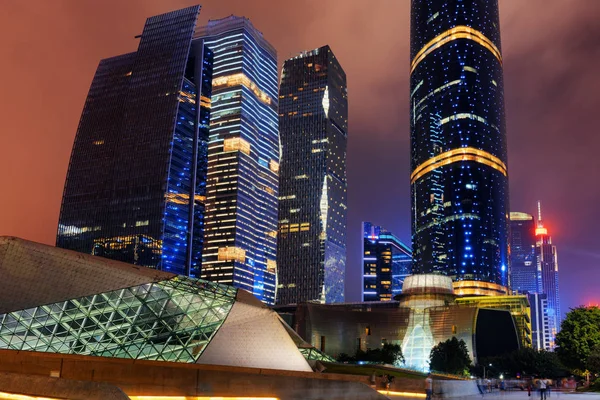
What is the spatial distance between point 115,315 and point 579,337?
5334 centimetres

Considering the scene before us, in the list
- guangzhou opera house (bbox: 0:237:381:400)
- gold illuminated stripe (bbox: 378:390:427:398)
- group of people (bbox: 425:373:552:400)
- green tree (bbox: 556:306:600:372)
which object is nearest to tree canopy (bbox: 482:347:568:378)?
green tree (bbox: 556:306:600:372)

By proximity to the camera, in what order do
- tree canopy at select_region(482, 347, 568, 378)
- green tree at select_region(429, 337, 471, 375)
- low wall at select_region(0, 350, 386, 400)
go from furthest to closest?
tree canopy at select_region(482, 347, 568, 378), green tree at select_region(429, 337, 471, 375), low wall at select_region(0, 350, 386, 400)

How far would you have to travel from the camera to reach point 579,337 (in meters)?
70.3

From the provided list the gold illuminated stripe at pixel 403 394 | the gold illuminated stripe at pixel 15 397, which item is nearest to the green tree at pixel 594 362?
the gold illuminated stripe at pixel 403 394

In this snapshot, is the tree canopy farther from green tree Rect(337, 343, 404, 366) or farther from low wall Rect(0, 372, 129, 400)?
low wall Rect(0, 372, 129, 400)

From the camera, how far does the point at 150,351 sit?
44062mm

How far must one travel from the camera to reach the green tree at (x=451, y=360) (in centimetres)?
10094

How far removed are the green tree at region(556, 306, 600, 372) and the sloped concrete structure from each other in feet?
132

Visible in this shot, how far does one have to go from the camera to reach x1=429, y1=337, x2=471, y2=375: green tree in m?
101

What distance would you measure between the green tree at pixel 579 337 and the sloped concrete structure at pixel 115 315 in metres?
40.3

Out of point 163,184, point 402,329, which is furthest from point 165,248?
point 402,329

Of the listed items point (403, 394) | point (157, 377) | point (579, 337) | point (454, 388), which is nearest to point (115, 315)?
point (403, 394)

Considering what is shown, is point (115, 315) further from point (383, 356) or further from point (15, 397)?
point (383, 356)

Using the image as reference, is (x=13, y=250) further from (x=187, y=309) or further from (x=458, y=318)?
(x=458, y=318)
